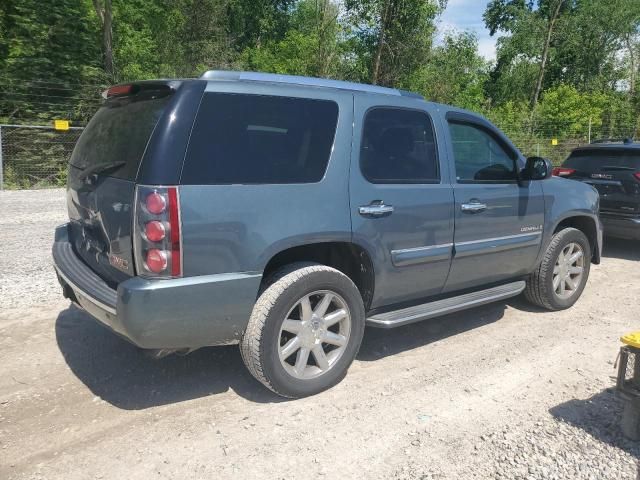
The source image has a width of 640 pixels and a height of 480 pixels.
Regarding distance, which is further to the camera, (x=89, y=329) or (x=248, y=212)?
(x=89, y=329)

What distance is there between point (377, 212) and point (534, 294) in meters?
2.46

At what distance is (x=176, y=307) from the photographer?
9.54ft

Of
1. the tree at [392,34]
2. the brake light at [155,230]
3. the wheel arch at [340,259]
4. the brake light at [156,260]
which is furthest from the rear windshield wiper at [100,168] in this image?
the tree at [392,34]

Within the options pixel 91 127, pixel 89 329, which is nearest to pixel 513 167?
pixel 91 127

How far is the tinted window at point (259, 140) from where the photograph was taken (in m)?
3.01

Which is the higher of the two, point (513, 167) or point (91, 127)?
point (91, 127)

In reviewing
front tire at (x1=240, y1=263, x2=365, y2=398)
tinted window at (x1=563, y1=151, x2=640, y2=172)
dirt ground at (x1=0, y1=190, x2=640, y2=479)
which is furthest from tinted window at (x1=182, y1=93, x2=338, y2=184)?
tinted window at (x1=563, y1=151, x2=640, y2=172)

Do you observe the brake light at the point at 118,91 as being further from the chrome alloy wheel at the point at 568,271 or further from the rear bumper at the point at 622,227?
the rear bumper at the point at 622,227

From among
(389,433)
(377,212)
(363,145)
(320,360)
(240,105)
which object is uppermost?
(240,105)

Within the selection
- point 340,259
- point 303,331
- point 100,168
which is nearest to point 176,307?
point 303,331

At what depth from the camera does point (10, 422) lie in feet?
10.3

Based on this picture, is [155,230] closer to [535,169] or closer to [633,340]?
[633,340]

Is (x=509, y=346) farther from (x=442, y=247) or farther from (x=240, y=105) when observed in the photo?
(x=240, y=105)

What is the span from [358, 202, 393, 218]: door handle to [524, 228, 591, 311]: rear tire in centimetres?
222
